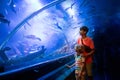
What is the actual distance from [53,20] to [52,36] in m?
0.42

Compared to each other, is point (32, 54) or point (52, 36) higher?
point (52, 36)

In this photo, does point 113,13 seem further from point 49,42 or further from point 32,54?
point 32,54

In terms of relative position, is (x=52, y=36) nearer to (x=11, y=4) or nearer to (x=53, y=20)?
(x=53, y=20)

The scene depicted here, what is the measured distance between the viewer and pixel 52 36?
20.6ft

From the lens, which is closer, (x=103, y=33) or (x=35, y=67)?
(x=35, y=67)

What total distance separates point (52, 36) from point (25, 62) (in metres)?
0.96

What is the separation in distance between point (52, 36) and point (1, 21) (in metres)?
1.32

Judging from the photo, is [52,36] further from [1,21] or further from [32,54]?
[1,21]

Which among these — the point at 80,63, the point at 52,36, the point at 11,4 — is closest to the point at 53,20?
the point at 52,36

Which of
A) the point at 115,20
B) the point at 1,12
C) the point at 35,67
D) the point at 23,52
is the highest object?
the point at 1,12

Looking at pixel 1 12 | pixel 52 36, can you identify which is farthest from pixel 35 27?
pixel 1 12

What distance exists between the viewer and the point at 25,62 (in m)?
5.96

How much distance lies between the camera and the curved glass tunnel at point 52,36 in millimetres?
5949

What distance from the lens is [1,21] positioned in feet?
19.4
